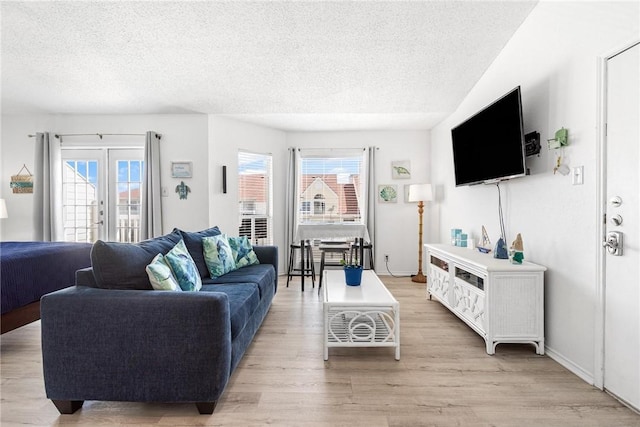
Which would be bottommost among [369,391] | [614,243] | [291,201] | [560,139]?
[369,391]

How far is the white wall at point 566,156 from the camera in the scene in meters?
1.89

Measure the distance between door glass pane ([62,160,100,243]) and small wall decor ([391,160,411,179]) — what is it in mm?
A: 4563

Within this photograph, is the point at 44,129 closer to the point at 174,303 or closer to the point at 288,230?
the point at 288,230

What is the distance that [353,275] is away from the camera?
8.83 ft

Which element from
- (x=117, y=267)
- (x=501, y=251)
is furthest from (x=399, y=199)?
(x=117, y=267)

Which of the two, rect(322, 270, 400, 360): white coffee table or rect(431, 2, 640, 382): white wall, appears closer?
rect(431, 2, 640, 382): white wall

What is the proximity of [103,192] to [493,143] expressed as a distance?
5.04 metres

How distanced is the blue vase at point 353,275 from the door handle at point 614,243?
1658 mm

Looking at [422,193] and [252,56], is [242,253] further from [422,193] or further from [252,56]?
[422,193]

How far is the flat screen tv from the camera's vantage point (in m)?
2.42

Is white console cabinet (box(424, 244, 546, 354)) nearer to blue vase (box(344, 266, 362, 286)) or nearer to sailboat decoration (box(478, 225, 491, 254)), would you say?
sailboat decoration (box(478, 225, 491, 254))

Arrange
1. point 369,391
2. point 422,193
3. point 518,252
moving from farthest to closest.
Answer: point 422,193, point 518,252, point 369,391

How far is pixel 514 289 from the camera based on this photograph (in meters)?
2.28

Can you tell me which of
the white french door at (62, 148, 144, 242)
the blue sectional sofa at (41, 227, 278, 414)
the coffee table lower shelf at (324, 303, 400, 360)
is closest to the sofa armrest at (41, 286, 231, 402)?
the blue sectional sofa at (41, 227, 278, 414)
